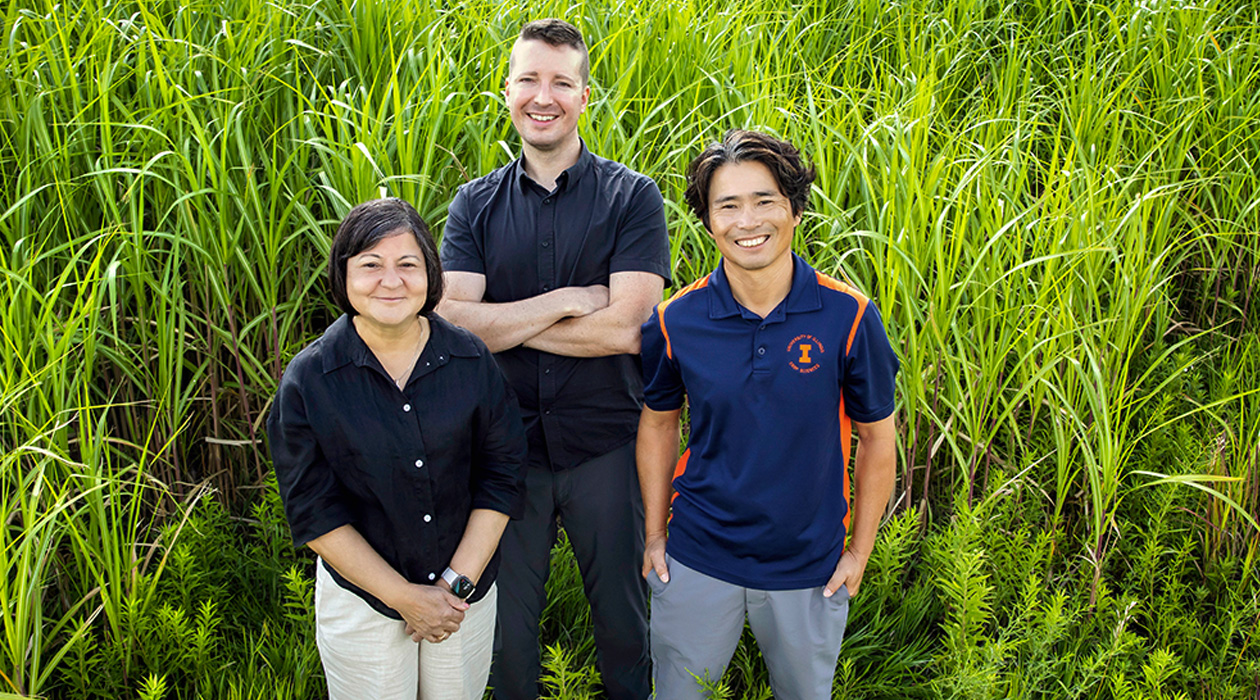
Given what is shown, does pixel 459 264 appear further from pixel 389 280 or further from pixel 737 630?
pixel 737 630

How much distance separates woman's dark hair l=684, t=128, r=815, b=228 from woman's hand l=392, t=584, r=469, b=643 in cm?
95

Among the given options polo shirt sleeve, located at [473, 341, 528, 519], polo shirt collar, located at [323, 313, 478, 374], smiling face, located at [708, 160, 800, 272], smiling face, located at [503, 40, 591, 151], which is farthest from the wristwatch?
smiling face, located at [503, 40, 591, 151]

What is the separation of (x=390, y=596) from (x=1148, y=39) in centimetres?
416

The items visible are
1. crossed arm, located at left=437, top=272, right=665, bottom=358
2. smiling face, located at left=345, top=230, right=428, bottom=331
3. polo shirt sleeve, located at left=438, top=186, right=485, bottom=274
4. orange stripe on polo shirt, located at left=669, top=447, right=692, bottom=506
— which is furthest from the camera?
polo shirt sleeve, located at left=438, top=186, right=485, bottom=274

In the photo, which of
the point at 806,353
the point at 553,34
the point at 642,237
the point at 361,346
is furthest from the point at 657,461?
the point at 553,34

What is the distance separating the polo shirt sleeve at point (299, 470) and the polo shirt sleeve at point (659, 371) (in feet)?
2.21

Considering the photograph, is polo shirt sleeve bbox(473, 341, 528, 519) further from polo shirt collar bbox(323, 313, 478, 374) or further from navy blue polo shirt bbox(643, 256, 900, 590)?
navy blue polo shirt bbox(643, 256, 900, 590)

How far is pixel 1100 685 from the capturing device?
2047 mm

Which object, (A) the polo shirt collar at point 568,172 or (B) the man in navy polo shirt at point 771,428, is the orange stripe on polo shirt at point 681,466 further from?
(A) the polo shirt collar at point 568,172

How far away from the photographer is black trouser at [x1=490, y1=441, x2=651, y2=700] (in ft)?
6.45

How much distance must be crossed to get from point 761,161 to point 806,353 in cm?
39

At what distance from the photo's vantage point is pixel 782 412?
1.58 meters

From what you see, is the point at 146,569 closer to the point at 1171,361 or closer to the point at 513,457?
the point at 513,457

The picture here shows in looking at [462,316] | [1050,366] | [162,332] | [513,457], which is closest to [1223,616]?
[1050,366]
